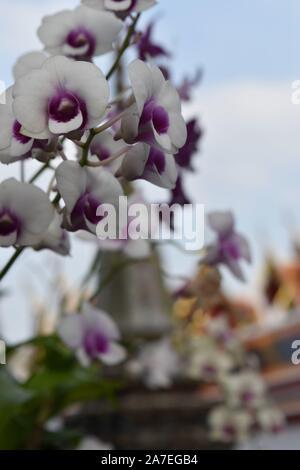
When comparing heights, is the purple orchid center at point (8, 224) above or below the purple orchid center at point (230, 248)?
below

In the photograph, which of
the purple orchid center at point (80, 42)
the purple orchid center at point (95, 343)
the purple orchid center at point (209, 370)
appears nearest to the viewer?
the purple orchid center at point (80, 42)

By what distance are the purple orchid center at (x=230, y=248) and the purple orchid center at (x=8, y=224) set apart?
7.3 inches

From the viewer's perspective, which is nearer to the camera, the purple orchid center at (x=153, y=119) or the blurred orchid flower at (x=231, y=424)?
the purple orchid center at (x=153, y=119)

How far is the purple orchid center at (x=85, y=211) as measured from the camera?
0.31 m

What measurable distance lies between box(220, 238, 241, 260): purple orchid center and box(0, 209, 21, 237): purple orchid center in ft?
0.60

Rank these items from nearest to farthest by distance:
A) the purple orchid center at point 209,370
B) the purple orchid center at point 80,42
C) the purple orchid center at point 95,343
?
the purple orchid center at point 80,42 → the purple orchid center at point 95,343 → the purple orchid center at point 209,370

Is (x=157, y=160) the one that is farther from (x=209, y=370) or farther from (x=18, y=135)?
(x=209, y=370)

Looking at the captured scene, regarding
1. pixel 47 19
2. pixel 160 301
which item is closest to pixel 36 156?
pixel 47 19

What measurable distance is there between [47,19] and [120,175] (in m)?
0.14

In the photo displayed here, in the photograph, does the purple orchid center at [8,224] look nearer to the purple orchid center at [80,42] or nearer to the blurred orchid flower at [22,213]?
the blurred orchid flower at [22,213]

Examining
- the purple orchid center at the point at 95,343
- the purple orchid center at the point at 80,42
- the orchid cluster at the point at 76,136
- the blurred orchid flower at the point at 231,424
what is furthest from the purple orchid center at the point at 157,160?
the blurred orchid flower at the point at 231,424

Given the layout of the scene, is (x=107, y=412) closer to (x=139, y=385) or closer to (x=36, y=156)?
(x=139, y=385)

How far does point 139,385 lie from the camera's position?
62.2 inches
